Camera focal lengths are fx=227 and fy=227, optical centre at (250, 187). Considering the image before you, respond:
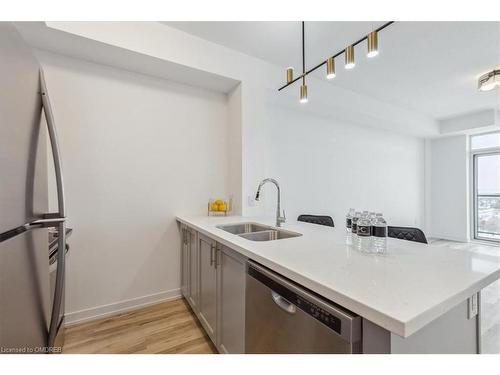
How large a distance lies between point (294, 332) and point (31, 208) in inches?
43.1

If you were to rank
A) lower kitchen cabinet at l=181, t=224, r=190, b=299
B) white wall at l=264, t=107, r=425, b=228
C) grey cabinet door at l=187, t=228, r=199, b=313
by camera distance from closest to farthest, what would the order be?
1. grey cabinet door at l=187, t=228, r=199, b=313
2. lower kitchen cabinet at l=181, t=224, r=190, b=299
3. white wall at l=264, t=107, r=425, b=228

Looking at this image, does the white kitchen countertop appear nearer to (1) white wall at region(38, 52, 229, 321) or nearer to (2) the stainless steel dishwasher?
(2) the stainless steel dishwasher

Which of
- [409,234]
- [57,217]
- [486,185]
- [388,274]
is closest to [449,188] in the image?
[486,185]

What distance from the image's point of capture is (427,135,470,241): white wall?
506 cm

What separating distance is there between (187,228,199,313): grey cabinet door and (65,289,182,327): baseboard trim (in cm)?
35

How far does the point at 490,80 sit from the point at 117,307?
4.95 meters

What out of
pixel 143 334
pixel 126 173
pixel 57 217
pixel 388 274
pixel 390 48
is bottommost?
pixel 143 334

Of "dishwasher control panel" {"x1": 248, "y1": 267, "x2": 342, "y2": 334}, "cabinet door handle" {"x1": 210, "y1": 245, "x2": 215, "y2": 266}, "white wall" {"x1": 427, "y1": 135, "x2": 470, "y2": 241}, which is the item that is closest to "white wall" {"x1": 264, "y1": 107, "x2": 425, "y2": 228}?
"white wall" {"x1": 427, "y1": 135, "x2": 470, "y2": 241}

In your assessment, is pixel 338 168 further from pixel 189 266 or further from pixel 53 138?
pixel 53 138

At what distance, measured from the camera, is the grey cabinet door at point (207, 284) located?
1619 millimetres

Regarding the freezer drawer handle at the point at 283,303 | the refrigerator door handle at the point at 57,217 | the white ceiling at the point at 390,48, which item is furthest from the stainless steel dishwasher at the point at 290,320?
the white ceiling at the point at 390,48

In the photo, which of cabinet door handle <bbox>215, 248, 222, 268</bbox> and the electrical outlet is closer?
the electrical outlet

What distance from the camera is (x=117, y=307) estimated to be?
2188 millimetres
